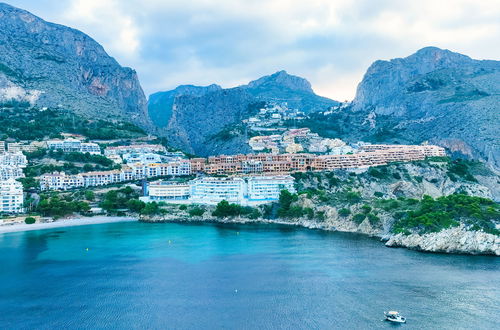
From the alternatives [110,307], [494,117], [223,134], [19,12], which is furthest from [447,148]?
[19,12]

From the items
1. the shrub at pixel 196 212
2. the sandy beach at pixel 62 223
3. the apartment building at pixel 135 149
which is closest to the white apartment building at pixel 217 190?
the shrub at pixel 196 212

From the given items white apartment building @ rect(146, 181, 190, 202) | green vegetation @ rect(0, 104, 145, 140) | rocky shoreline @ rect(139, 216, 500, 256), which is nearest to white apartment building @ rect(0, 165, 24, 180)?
green vegetation @ rect(0, 104, 145, 140)

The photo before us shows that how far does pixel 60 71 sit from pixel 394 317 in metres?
93.4

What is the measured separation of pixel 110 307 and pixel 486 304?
18.1 metres

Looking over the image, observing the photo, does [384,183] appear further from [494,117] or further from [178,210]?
[494,117]

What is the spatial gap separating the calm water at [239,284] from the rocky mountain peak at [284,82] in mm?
137462

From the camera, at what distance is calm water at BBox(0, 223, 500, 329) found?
2370 cm

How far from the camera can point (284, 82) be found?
177125 mm

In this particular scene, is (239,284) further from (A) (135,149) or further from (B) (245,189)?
(A) (135,149)

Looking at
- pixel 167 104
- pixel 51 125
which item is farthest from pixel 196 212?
pixel 167 104

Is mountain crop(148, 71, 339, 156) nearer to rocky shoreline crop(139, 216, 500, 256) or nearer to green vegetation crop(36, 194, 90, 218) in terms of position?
green vegetation crop(36, 194, 90, 218)

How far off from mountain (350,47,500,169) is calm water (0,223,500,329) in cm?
5377

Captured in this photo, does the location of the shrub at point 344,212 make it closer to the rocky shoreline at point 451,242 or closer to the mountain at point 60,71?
the rocky shoreline at point 451,242

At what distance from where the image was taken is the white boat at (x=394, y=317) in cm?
2317
